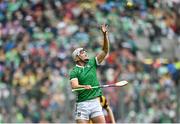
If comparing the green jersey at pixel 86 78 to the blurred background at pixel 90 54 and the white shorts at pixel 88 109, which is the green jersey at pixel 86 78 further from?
the blurred background at pixel 90 54

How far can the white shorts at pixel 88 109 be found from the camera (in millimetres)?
14906

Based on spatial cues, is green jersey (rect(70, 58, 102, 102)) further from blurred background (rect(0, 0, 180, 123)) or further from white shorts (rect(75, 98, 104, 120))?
blurred background (rect(0, 0, 180, 123))

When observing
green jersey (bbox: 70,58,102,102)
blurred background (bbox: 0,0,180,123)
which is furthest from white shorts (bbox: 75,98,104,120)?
blurred background (bbox: 0,0,180,123)

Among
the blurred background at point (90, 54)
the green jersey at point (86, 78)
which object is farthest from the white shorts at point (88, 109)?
the blurred background at point (90, 54)

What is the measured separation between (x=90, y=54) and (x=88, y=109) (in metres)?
8.17

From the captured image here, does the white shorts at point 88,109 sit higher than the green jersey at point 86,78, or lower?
lower

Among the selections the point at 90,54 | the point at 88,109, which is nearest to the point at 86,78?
the point at 88,109

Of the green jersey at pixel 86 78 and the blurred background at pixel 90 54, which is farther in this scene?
the blurred background at pixel 90 54

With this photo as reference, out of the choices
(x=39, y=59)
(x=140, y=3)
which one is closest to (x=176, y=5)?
(x=140, y=3)

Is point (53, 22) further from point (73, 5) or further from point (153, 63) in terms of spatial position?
point (153, 63)

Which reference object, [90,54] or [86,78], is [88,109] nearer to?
[86,78]

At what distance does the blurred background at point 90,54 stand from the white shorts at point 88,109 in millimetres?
4983

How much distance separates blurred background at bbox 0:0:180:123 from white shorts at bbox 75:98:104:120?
4.98 m

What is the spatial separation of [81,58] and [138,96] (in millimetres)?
5970
